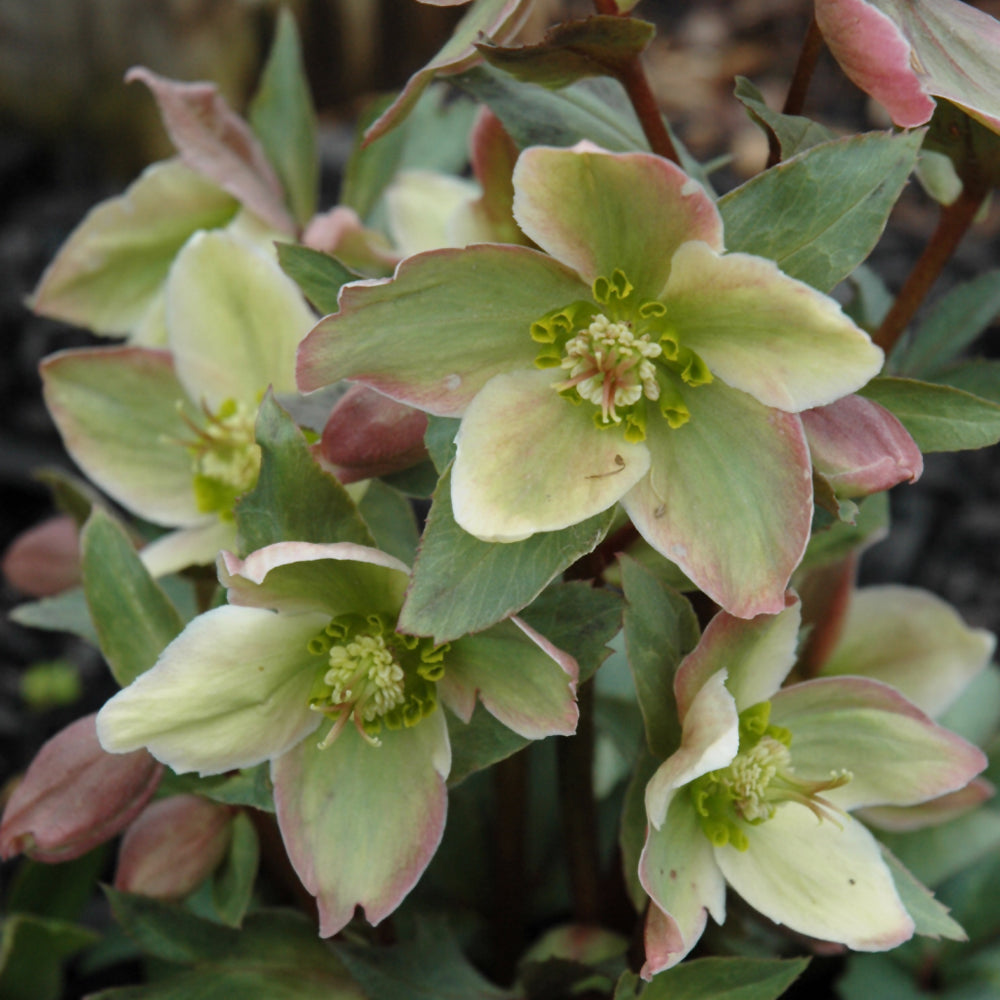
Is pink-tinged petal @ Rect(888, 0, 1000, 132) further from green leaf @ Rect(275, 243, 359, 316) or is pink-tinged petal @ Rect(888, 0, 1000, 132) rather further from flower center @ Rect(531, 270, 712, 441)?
green leaf @ Rect(275, 243, 359, 316)

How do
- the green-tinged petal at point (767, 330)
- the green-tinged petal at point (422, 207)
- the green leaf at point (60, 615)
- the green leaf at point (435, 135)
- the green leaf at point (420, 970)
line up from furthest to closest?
the green leaf at point (435, 135) < the green-tinged petal at point (422, 207) < the green leaf at point (60, 615) < the green leaf at point (420, 970) < the green-tinged petal at point (767, 330)

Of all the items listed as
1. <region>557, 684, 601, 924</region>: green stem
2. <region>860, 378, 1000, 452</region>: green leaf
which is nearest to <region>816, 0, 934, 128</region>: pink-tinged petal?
<region>860, 378, 1000, 452</region>: green leaf

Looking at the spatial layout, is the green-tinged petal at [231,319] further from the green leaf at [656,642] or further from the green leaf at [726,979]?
the green leaf at [726,979]

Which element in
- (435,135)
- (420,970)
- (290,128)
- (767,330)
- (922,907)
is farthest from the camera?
(435,135)

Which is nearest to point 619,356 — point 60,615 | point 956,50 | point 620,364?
point 620,364

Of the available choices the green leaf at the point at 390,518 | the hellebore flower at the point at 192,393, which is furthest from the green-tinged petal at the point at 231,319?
the green leaf at the point at 390,518

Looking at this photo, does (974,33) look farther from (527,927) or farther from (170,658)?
(527,927)

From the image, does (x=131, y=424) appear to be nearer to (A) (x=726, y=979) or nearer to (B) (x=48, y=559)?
(B) (x=48, y=559)
